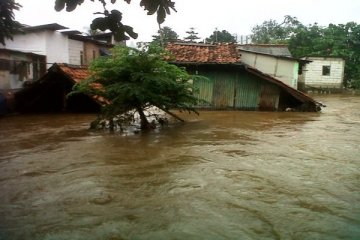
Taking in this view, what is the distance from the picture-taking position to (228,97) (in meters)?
17.7

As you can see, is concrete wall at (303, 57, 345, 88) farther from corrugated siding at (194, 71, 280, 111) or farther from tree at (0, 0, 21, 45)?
tree at (0, 0, 21, 45)

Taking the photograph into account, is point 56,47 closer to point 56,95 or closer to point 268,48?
point 56,95

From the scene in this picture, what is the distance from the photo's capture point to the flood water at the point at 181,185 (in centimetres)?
433

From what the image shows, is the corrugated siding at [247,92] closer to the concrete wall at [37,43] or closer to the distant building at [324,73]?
the concrete wall at [37,43]

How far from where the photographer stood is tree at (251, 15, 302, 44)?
4081 cm

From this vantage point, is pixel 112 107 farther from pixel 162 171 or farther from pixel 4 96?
pixel 4 96

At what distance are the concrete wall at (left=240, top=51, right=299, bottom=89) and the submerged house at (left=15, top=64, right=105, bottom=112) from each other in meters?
9.12

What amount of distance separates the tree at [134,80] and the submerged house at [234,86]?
18.9 feet

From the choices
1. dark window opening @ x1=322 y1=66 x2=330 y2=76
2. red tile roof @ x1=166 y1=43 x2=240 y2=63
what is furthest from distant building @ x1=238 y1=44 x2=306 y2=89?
dark window opening @ x1=322 y1=66 x2=330 y2=76

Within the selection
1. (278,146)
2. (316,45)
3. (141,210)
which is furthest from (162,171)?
(316,45)

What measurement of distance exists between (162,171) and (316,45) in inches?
1194

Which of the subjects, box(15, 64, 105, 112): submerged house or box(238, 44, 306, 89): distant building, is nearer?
box(15, 64, 105, 112): submerged house

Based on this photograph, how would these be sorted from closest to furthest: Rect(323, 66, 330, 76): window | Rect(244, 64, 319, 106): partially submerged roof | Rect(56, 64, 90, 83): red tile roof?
Rect(56, 64, 90, 83): red tile roof, Rect(244, 64, 319, 106): partially submerged roof, Rect(323, 66, 330, 76): window

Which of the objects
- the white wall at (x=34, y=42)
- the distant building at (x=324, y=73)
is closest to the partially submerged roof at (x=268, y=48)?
the distant building at (x=324, y=73)
